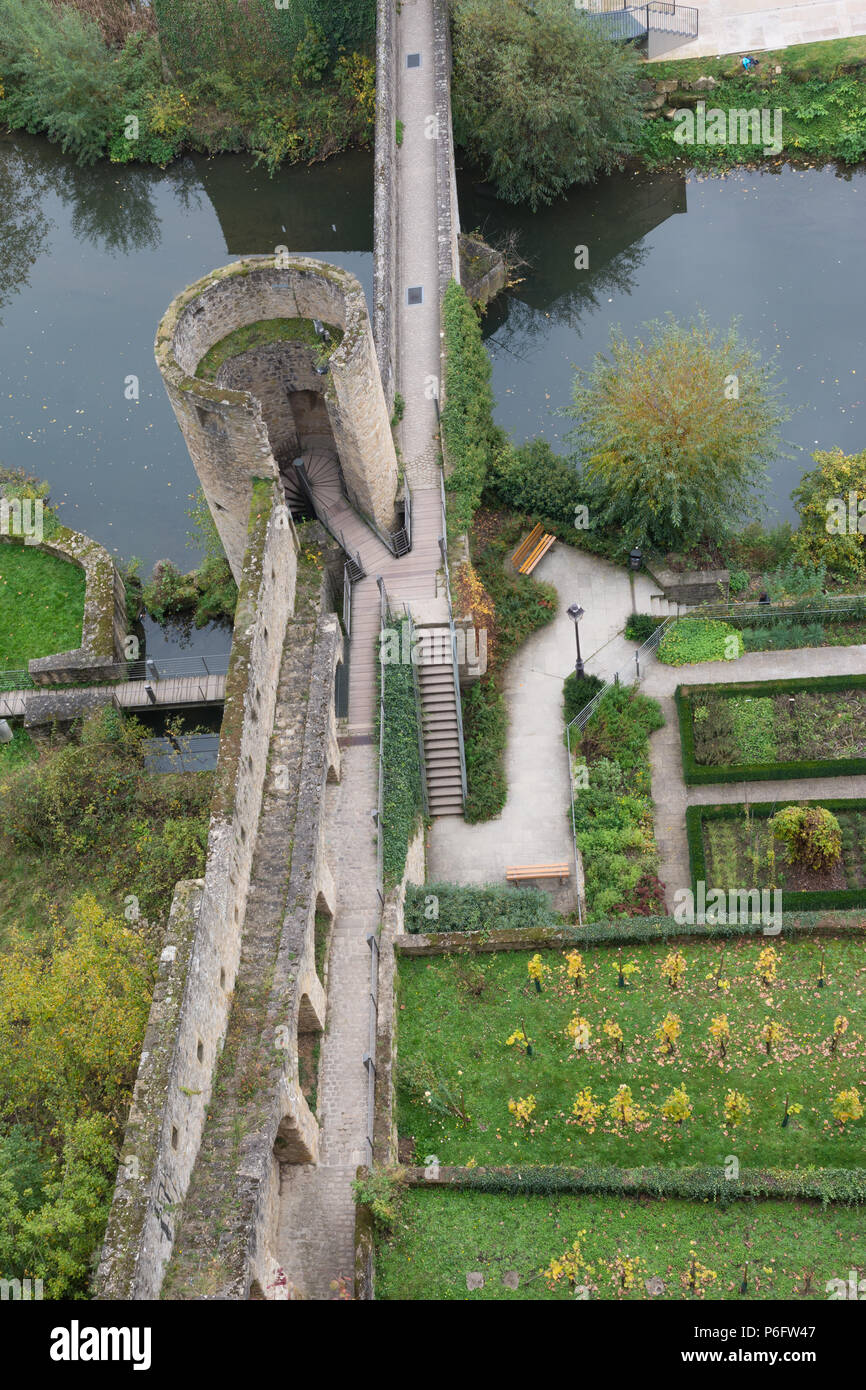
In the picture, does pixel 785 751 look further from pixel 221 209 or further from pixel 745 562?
pixel 221 209

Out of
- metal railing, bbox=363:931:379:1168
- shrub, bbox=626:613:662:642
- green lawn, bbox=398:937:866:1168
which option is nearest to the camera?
green lawn, bbox=398:937:866:1168

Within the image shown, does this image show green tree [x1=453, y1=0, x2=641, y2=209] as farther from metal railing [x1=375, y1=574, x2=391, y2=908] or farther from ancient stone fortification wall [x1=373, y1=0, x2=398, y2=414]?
metal railing [x1=375, y1=574, x2=391, y2=908]

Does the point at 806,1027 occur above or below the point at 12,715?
below

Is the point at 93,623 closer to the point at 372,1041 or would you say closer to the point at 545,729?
the point at 545,729

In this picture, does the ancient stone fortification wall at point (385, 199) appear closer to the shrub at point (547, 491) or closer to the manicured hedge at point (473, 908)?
the shrub at point (547, 491)

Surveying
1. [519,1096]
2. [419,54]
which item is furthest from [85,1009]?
[419,54]

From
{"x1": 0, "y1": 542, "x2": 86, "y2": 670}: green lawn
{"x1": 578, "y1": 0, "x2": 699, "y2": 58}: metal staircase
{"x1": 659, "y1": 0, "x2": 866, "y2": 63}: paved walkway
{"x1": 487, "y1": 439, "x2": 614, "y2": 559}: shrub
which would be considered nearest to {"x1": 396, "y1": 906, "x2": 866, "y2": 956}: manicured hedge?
{"x1": 487, "y1": 439, "x2": 614, "y2": 559}: shrub
